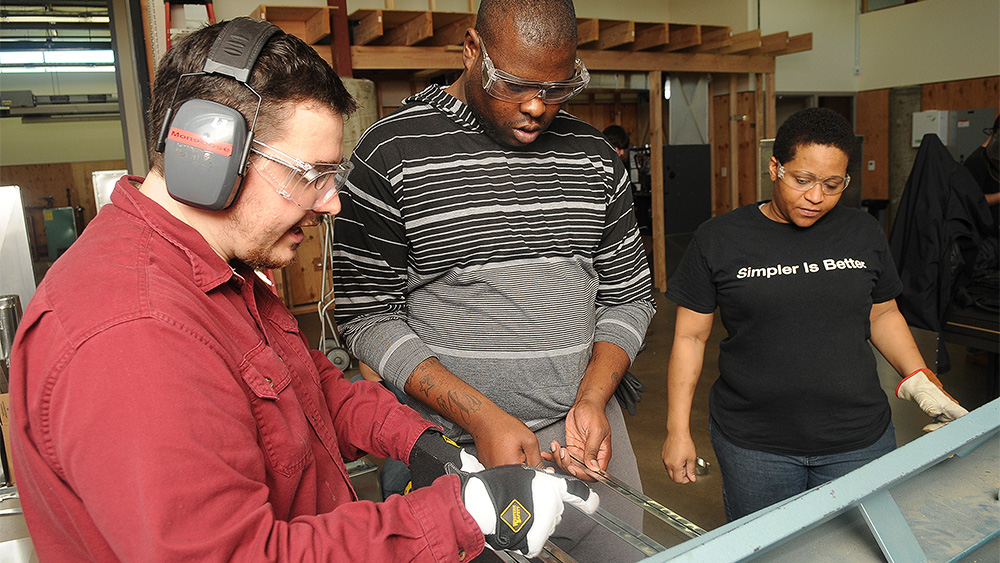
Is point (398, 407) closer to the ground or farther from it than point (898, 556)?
farther from it

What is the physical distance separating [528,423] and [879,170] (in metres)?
11.4

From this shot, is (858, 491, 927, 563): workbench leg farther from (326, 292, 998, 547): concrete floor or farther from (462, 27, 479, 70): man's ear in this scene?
(462, 27, 479, 70): man's ear

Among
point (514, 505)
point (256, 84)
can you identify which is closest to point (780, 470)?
point (514, 505)

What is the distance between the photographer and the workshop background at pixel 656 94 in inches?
195

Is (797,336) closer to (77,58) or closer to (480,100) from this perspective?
(480,100)

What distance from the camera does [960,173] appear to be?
408 cm

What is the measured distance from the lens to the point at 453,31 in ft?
20.6

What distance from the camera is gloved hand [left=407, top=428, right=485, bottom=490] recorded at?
1.27 metres

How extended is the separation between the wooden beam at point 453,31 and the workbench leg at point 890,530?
5490mm

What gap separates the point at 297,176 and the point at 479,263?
25.1 inches

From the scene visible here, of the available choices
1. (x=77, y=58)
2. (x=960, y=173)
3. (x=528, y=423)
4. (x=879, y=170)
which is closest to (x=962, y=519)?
(x=528, y=423)

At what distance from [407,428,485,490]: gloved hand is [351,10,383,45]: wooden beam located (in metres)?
5.13

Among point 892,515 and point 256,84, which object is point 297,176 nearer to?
point 256,84

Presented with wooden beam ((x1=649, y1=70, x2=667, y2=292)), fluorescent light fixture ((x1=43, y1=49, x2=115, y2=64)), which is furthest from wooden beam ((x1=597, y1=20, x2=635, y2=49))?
fluorescent light fixture ((x1=43, y1=49, x2=115, y2=64))
